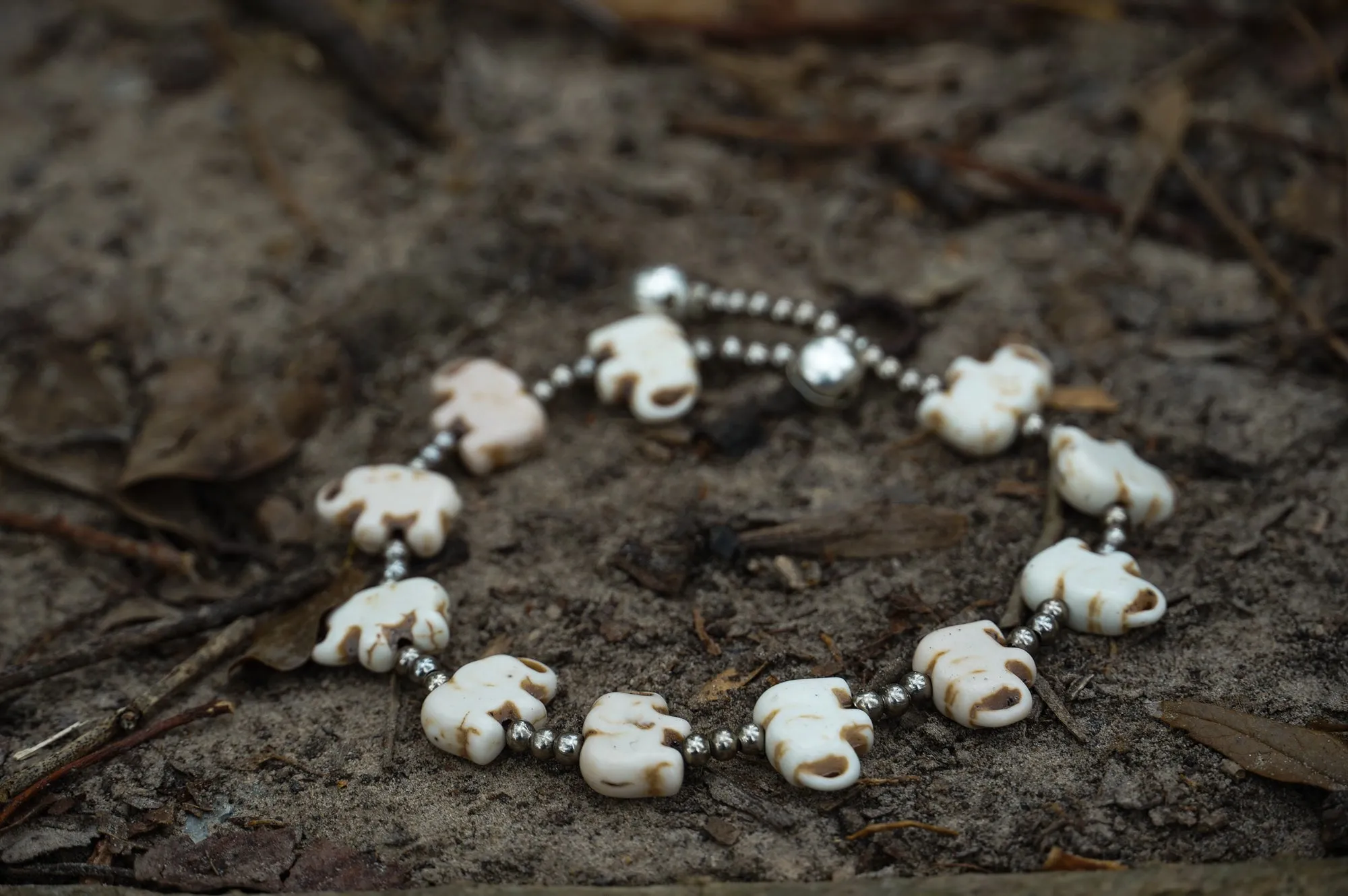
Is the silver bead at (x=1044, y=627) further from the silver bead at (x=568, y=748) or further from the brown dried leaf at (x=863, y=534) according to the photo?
the silver bead at (x=568, y=748)

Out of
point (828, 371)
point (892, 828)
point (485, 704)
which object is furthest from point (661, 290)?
point (892, 828)

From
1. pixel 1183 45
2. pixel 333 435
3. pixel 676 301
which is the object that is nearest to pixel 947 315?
pixel 676 301

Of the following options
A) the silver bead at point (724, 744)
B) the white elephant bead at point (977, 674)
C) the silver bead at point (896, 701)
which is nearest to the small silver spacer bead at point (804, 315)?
the white elephant bead at point (977, 674)

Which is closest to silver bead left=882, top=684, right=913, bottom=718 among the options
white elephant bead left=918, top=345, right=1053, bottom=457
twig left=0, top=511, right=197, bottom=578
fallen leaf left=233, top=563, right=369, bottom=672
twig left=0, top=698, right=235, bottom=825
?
white elephant bead left=918, top=345, right=1053, bottom=457

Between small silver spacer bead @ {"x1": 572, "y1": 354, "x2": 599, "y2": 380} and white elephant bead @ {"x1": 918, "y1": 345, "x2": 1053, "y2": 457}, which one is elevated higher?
white elephant bead @ {"x1": 918, "y1": 345, "x2": 1053, "y2": 457}

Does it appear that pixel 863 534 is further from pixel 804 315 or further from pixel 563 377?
pixel 563 377

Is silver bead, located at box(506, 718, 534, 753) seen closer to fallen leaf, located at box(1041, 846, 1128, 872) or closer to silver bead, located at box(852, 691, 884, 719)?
silver bead, located at box(852, 691, 884, 719)
